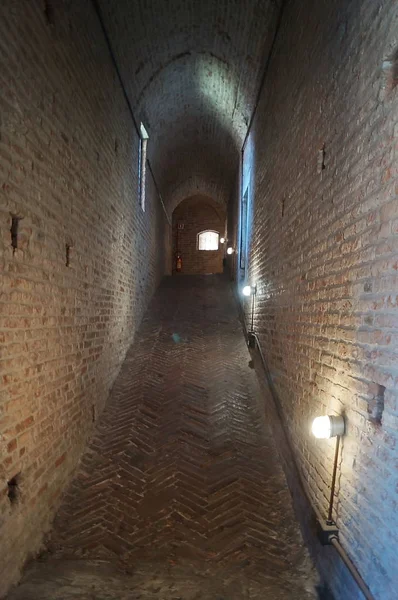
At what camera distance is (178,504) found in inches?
135

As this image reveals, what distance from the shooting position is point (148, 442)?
4332 millimetres

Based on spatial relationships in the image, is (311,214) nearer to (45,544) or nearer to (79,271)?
(79,271)

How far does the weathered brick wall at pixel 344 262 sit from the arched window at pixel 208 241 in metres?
13.9

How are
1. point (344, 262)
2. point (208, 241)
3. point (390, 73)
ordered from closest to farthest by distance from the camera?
point (390, 73) < point (344, 262) < point (208, 241)

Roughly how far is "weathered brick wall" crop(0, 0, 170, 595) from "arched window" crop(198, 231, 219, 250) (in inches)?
510

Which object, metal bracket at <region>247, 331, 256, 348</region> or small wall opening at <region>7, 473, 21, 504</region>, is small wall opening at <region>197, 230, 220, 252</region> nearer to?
metal bracket at <region>247, 331, 256, 348</region>

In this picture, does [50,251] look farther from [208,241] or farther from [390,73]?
[208,241]

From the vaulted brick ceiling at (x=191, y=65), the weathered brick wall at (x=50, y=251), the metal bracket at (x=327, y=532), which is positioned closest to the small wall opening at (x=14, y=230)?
the weathered brick wall at (x=50, y=251)

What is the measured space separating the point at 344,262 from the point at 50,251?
2401 millimetres

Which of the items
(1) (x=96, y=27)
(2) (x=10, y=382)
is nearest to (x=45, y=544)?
(2) (x=10, y=382)

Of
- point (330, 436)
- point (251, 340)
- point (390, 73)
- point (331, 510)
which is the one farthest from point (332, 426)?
point (251, 340)

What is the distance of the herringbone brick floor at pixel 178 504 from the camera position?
8.73ft

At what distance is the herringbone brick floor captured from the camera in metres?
2.66

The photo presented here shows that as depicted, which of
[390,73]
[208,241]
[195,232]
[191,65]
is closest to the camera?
[390,73]
